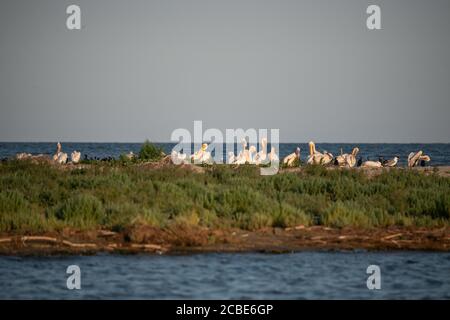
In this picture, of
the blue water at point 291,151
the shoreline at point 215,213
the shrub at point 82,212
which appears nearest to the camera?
the shoreline at point 215,213

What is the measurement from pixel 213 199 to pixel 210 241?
2408mm

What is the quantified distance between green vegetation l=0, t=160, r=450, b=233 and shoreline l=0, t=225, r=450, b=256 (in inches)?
13.4

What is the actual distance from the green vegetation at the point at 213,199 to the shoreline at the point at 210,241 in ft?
1.11

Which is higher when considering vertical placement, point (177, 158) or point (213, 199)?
point (177, 158)

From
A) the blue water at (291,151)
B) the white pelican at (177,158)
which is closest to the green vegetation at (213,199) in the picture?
the white pelican at (177,158)

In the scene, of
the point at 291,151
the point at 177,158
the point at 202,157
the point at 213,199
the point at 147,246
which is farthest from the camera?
the point at 291,151

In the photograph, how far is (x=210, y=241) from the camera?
15.7 m

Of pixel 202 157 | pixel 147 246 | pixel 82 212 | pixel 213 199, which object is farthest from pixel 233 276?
pixel 202 157

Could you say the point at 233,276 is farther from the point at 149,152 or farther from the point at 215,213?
the point at 149,152

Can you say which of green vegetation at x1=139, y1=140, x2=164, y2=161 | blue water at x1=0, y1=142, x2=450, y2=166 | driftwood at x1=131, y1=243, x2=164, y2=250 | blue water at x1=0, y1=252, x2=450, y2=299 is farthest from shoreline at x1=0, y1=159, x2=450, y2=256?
blue water at x1=0, y1=142, x2=450, y2=166

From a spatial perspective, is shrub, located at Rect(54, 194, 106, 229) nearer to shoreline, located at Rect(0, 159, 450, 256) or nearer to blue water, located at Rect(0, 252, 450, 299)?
shoreline, located at Rect(0, 159, 450, 256)

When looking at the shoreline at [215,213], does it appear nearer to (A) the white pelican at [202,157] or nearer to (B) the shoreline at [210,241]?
(B) the shoreline at [210,241]

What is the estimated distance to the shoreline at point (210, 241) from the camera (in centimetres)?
1530

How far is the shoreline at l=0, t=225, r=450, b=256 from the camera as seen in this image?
50.2 feet
